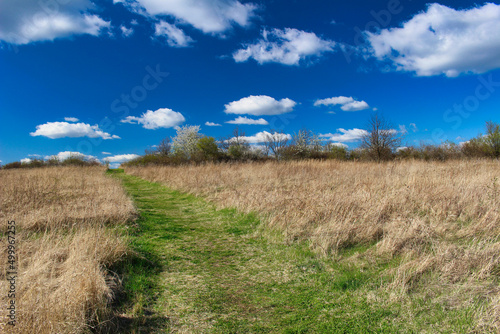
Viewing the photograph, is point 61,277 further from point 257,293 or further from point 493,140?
point 493,140

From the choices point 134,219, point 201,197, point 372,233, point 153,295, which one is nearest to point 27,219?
point 134,219

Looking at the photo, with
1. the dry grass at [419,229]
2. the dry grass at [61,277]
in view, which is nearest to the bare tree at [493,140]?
the dry grass at [419,229]

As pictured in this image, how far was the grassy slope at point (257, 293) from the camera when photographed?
A: 2.70 m

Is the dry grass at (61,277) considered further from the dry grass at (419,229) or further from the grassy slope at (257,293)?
the dry grass at (419,229)

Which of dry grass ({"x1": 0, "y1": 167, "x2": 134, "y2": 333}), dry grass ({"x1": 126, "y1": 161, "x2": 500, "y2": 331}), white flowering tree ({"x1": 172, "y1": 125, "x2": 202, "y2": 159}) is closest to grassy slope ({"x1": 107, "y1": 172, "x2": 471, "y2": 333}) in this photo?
dry grass ({"x1": 126, "y1": 161, "x2": 500, "y2": 331})

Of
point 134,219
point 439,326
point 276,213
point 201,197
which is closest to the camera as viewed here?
point 439,326

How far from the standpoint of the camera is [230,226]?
6461 mm

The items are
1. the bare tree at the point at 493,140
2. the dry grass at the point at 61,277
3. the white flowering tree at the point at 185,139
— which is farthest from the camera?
the white flowering tree at the point at 185,139

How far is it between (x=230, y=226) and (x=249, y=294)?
3133 mm

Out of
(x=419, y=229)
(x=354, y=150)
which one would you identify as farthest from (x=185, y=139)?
(x=419, y=229)

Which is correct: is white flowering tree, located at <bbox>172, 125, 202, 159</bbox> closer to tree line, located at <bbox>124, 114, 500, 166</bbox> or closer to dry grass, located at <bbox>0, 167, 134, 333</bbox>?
tree line, located at <bbox>124, 114, 500, 166</bbox>

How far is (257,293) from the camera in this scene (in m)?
3.39

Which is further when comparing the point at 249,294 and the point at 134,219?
the point at 134,219

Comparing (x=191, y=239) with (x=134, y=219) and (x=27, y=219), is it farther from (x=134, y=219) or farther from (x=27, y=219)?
(x=27, y=219)
